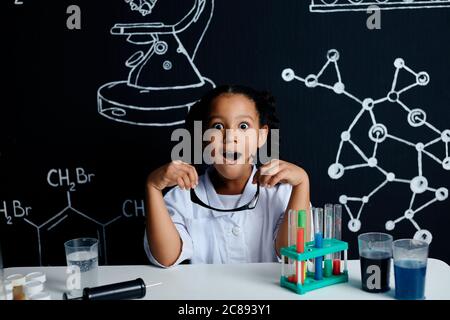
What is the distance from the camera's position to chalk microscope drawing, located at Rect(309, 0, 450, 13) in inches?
68.8

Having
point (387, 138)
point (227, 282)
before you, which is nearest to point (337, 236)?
point (227, 282)

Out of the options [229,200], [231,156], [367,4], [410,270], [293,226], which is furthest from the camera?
[367,4]

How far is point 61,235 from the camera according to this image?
1.88m

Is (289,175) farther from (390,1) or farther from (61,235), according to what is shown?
(61,235)

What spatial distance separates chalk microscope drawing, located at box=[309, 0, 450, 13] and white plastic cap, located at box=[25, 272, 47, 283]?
1.24 metres

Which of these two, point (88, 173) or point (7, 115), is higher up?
point (7, 115)

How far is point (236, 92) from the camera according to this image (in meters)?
1.46

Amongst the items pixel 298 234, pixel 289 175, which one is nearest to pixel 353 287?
pixel 298 234

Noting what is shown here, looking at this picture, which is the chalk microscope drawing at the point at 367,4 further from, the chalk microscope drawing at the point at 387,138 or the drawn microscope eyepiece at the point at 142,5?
the drawn microscope eyepiece at the point at 142,5

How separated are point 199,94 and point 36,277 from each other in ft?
2.96

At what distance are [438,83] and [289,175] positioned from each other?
33.2 inches

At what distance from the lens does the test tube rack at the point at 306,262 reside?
1.07 meters

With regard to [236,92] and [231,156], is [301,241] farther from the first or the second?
[236,92]

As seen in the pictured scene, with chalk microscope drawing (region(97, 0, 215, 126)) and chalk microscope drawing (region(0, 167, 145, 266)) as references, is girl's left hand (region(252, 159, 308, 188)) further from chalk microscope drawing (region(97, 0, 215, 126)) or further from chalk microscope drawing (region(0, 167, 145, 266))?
chalk microscope drawing (region(0, 167, 145, 266))
